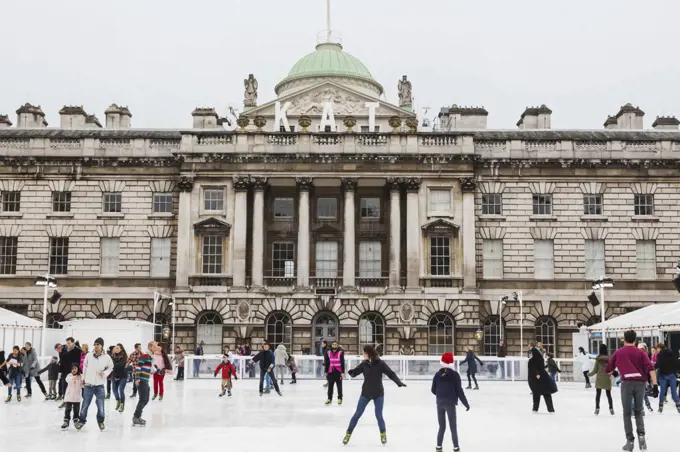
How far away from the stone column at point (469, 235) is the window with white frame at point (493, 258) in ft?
3.31

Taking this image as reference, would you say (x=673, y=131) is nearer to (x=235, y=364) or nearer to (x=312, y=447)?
(x=235, y=364)

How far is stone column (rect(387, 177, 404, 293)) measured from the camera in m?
49.4

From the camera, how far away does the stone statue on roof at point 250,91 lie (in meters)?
67.9

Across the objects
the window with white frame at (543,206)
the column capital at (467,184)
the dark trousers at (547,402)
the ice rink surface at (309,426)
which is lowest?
the ice rink surface at (309,426)

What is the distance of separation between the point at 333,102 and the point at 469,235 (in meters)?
17.8

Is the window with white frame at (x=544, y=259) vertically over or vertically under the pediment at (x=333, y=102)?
under

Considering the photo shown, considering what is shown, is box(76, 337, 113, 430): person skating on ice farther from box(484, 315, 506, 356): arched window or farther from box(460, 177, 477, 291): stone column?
box(484, 315, 506, 356): arched window

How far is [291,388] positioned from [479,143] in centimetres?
2518

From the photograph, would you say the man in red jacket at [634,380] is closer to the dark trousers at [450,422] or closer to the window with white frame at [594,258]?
the dark trousers at [450,422]

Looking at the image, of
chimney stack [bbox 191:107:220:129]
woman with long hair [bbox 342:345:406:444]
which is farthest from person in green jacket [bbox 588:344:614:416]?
chimney stack [bbox 191:107:220:129]

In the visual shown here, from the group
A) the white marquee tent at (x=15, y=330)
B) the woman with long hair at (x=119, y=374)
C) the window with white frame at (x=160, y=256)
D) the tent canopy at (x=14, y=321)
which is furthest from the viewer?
the window with white frame at (x=160, y=256)

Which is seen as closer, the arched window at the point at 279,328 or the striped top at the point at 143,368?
the striped top at the point at 143,368

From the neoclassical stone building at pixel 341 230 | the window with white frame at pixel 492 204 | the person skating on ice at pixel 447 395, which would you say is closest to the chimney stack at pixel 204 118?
the neoclassical stone building at pixel 341 230

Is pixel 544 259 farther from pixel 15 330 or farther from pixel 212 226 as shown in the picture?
pixel 15 330
